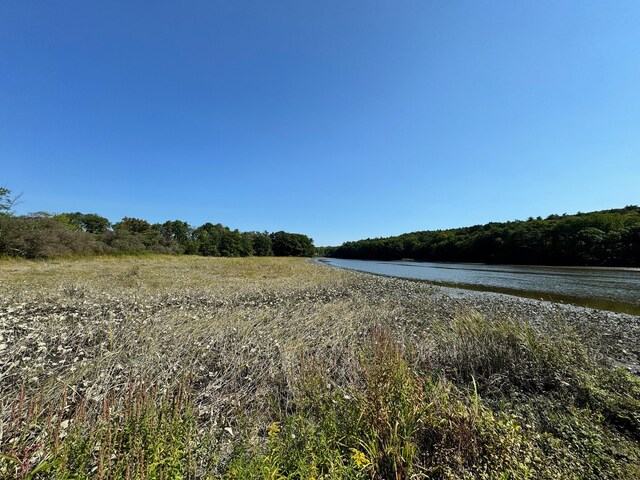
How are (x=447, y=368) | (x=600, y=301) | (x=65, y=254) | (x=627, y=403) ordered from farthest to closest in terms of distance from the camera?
(x=65, y=254), (x=600, y=301), (x=447, y=368), (x=627, y=403)

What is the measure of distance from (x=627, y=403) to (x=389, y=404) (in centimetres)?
447

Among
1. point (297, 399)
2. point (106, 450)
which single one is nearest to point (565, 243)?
point (297, 399)

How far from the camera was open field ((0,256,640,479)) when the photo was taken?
3.05m

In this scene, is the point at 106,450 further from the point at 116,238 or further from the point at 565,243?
the point at 565,243

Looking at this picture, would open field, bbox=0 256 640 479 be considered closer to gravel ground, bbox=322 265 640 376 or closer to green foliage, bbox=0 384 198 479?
green foliage, bbox=0 384 198 479

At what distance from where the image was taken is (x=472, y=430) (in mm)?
3697

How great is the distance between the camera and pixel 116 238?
202ft

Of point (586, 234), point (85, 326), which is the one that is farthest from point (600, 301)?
point (586, 234)

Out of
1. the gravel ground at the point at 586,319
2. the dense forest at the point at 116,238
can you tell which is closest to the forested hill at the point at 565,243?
the gravel ground at the point at 586,319

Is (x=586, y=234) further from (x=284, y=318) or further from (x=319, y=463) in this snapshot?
(x=319, y=463)

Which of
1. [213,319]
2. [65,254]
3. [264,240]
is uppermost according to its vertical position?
[264,240]

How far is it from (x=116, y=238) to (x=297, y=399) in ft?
240

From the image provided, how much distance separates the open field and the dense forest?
124 feet

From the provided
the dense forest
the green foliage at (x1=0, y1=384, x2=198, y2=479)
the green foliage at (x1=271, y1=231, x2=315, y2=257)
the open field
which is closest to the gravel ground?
the open field
